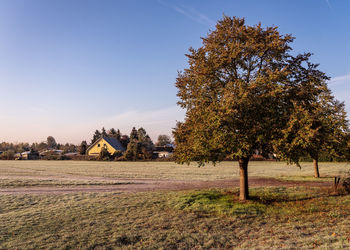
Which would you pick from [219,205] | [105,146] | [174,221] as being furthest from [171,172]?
[105,146]

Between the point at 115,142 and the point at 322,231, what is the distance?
87.4 meters

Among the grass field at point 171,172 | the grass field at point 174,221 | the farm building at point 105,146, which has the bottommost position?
the grass field at point 171,172

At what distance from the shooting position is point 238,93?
1232 centimetres

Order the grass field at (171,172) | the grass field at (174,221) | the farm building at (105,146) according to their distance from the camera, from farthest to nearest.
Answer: the farm building at (105,146) → the grass field at (171,172) → the grass field at (174,221)

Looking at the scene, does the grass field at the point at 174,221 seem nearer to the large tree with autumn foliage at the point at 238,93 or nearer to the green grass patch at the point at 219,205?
the green grass patch at the point at 219,205

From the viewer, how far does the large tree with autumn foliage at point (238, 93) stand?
12.3m

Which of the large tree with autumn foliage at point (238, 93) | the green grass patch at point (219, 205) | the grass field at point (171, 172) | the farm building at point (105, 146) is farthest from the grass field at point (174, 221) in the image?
the farm building at point (105, 146)

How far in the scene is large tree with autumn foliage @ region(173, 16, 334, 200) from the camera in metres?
12.3

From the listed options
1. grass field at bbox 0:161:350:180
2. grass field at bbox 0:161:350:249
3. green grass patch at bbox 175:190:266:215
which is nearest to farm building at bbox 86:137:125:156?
grass field at bbox 0:161:350:180

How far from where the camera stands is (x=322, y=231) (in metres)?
9.20

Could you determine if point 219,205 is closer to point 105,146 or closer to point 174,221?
point 174,221

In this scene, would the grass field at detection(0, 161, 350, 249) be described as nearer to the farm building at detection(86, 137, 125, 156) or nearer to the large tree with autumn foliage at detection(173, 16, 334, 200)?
the large tree with autumn foliage at detection(173, 16, 334, 200)

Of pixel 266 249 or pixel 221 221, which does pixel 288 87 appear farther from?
pixel 266 249

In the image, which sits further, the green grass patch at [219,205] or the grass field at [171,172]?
the grass field at [171,172]
